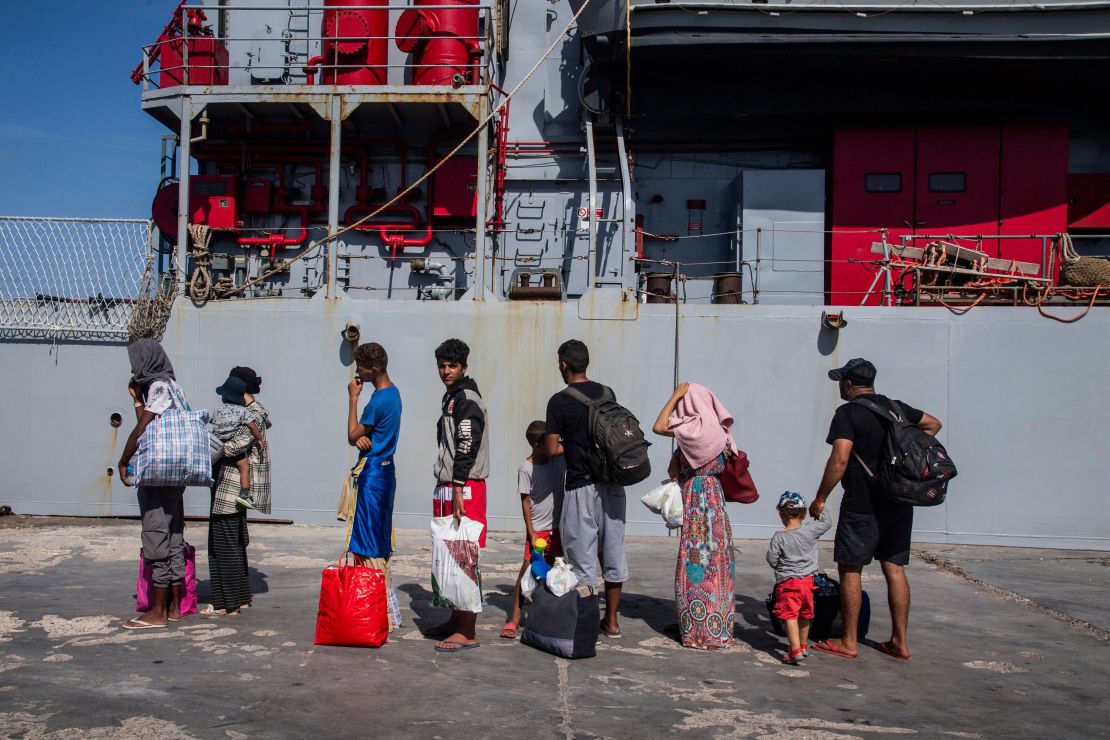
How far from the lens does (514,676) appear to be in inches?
189

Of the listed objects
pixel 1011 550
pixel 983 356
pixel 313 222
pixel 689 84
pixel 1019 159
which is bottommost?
pixel 1011 550

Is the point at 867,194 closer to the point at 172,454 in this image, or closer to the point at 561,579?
the point at 561,579

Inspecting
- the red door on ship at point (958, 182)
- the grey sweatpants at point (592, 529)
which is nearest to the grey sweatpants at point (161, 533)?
the grey sweatpants at point (592, 529)

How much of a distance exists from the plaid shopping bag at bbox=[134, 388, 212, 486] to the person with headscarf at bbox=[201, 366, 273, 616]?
31cm

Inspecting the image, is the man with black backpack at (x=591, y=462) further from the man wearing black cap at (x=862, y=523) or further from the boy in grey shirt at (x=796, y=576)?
the man wearing black cap at (x=862, y=523)

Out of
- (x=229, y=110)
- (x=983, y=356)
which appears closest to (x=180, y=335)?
(x=229, y=110)

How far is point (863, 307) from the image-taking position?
979 centimetres

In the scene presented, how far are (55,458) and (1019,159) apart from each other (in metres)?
11.5

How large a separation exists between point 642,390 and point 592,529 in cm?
457

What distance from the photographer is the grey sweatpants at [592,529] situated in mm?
5320

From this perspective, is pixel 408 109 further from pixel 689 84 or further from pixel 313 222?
pixel 689 84

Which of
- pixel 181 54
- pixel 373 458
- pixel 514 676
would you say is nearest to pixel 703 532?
pixel 514 676

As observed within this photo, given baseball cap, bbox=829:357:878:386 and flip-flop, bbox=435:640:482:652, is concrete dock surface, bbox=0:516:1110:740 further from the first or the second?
baseball cap, bbox=829:357:878:386

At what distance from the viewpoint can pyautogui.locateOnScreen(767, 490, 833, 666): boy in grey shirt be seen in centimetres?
516
